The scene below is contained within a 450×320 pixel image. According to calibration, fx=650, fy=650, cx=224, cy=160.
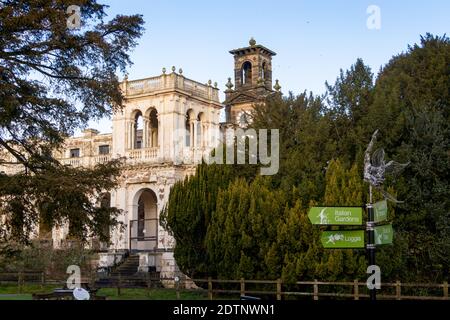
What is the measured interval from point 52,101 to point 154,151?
1997 centimetres

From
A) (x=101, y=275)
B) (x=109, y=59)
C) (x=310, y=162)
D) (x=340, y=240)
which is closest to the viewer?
(x=340, y=240)

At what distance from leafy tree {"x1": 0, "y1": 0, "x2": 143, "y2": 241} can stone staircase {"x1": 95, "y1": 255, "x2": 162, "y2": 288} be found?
11.5 metres

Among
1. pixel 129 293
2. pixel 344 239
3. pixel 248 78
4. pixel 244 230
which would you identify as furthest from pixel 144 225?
pixel 344 239

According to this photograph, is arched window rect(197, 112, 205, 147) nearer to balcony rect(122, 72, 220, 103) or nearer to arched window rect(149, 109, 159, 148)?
balcony rect(122, 72, 220, 103)

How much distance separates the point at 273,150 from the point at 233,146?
1.89 meters

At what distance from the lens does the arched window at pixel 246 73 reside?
157ft

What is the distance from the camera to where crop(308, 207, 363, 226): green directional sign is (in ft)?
35.4

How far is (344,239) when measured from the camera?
10.9 m

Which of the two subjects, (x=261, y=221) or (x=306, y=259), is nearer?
(x=306, y=259)

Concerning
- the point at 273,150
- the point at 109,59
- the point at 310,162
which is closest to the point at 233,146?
the point at 273,150

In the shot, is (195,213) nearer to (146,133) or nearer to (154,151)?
(154,151)

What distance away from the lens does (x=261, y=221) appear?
948 inches

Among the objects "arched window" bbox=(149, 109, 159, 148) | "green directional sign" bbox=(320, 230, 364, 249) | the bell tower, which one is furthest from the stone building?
"green directional sign" bbox=(320, 230, 364, 249)
